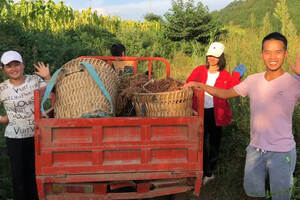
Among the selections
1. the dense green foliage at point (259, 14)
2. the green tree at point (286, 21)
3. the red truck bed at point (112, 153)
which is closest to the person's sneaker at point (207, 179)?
the red truck bed at point (112, 153)

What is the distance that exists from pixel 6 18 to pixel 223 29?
9454 mm

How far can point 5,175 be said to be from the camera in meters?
4.06

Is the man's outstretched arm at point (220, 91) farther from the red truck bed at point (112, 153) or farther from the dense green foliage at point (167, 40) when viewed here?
the dense green foliage at point (167, 40)

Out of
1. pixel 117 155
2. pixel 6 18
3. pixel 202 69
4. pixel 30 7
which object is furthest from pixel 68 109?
pixel 30 7

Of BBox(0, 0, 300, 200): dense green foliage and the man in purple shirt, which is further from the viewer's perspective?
BBox(0, 0, 300, 200): dense green foliage

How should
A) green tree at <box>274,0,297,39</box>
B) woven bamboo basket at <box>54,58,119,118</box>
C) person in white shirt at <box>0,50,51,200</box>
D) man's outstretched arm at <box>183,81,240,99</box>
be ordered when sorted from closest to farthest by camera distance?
1. woven bamboo basket at <box>54,58,119,118</box>
2. man's outstretched arm at <box>183,81,240,99</box>
3. person in white shirt at <box>0,50,51,200</box>
4. green tree at <box>274,0,297,39</box>

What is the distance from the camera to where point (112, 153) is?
2803mm

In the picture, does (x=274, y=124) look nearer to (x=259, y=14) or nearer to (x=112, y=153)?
(x=112, y=153)

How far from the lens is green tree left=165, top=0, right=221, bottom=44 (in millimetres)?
14133

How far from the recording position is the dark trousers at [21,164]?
3.28m

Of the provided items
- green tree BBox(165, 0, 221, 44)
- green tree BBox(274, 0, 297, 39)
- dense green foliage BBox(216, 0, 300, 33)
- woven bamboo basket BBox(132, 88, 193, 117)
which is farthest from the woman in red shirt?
green tree BBox(165, 0, 221, 44)

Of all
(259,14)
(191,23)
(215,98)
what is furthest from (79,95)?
(259,14)

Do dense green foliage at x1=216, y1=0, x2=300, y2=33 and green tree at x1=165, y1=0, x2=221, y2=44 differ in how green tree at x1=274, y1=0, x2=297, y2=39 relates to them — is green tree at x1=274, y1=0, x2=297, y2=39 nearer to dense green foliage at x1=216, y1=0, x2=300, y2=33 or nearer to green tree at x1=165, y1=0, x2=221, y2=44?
dense green foliage at x1=216, y1=0, x2=300, y2=33

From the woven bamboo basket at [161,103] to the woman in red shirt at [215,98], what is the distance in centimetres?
121
